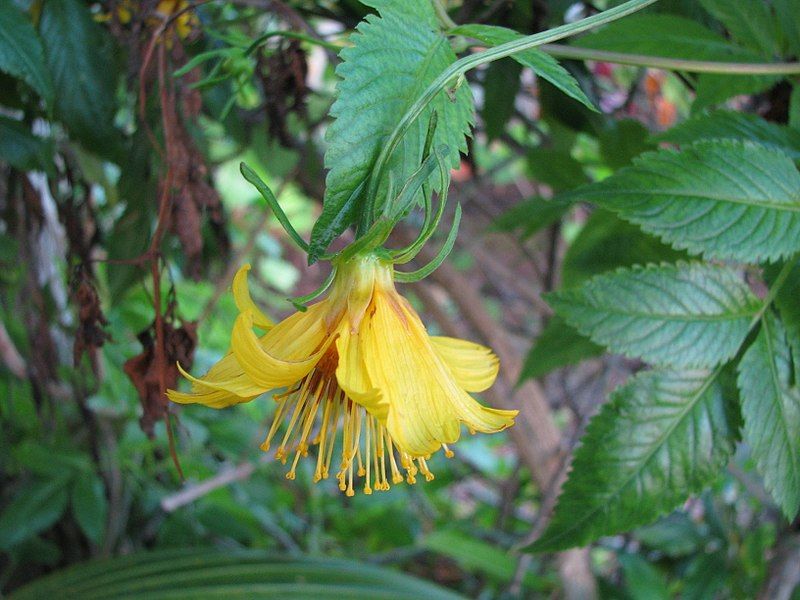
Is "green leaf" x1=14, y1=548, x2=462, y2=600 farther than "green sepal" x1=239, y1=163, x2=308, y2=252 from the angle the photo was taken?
Yes

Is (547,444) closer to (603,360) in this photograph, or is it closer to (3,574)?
(603,360)

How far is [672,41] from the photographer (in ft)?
1.71

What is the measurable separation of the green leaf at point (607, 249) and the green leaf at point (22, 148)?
0.43 meters

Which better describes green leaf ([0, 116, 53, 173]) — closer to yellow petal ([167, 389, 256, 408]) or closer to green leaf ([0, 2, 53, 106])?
green leaf ([0, 2, 53, 106])

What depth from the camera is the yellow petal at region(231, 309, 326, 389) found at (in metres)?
0.35

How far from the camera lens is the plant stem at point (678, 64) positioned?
472mm

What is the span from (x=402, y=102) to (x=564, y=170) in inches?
16.4

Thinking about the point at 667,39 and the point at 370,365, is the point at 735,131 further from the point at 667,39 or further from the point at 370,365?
the point at 370,365

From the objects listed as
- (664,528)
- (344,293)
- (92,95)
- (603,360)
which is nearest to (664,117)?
(603,360)

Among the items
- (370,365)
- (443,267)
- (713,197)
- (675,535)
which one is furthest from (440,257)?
(675,535)

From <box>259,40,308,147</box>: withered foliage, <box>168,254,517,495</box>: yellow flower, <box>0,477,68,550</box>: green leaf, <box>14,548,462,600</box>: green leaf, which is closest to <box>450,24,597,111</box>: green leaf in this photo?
<box>168,254,517,495</box>: yellow flower

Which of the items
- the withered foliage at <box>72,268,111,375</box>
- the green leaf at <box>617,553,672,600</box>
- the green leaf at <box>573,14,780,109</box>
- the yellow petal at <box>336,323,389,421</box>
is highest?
the green leaf at <box>573,14,780,109</box>

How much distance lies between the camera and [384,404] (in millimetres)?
323

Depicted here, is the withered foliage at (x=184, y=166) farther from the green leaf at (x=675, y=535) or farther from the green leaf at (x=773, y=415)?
the green leaf at (x=675, y=535)
